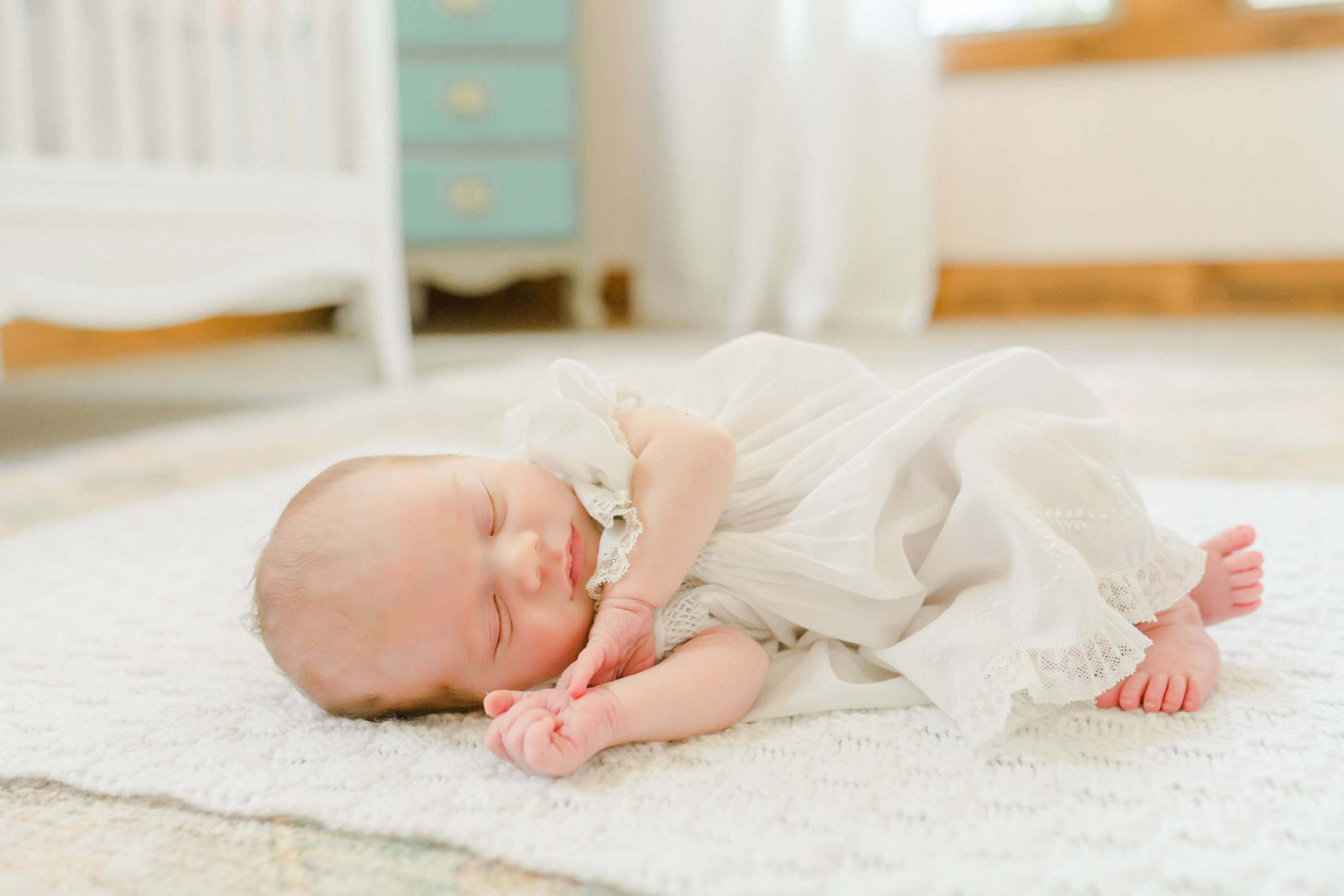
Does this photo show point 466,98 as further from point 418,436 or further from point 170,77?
point 418,436

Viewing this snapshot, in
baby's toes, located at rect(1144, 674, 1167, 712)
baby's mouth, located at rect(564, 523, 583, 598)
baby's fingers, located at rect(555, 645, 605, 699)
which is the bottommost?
baby's toes, located at rect(1144, 674, 1167, 712)

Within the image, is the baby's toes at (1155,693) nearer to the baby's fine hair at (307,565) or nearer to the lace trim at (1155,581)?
the lace trim at (1155,581)

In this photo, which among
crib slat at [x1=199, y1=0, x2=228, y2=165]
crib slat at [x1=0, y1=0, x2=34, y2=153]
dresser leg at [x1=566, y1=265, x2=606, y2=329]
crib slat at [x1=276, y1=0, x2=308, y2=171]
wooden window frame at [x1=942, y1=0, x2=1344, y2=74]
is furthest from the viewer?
dresser leg at [x1=566, y1=265, x2=606, y2=329]

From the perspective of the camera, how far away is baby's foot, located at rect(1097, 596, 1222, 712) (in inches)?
23.9

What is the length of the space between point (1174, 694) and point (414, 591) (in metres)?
0.42

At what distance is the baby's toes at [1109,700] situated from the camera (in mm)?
615

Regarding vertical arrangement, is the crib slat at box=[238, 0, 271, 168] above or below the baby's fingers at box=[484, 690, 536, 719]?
above

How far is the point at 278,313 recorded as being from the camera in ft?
10.3

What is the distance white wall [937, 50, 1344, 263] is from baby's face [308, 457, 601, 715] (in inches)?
96.8

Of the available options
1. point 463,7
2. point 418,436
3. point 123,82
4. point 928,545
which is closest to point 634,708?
point 928,545

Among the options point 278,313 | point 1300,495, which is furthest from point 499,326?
point 1300,495

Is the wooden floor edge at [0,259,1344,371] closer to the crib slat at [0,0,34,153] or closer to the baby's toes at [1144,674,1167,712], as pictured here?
the crib slat at [0,0,34,153]

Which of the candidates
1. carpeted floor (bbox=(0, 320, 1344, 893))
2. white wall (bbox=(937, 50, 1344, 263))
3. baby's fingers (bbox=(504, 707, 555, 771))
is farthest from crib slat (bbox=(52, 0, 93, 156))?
white wall (bbox=(937, 50, 1344, 263))

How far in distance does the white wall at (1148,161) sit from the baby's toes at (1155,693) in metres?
2.39
